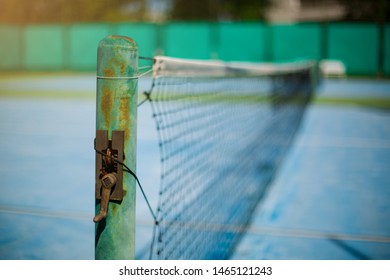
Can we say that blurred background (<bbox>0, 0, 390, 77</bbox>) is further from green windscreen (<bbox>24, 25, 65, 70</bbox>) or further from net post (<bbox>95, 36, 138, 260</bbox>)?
net post (<bbox>95, 36, 138, 260</bbox>)

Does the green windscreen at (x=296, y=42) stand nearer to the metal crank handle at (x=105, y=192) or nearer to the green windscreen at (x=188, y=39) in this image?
the green windscreen at (x=188, y=39)

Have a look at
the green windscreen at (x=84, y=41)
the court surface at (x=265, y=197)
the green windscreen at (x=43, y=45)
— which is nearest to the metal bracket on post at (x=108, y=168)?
the court surface at (x=265, y=197)

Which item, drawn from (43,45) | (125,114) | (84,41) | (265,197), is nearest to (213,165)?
(265,197)

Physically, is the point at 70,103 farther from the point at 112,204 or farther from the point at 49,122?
the point at 112,204

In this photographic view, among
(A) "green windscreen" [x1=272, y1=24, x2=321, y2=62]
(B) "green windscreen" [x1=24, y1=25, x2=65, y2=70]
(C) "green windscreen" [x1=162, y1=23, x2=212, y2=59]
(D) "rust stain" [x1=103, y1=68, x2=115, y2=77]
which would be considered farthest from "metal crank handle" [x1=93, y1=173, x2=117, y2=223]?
(B) "green windscreen" [x1=24, y1=25, x2=65, y2=70]

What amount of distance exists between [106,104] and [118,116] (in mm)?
48

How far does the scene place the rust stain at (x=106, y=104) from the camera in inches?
61.6

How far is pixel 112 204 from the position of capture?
1.59m

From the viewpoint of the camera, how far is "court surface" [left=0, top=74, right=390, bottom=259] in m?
3.58

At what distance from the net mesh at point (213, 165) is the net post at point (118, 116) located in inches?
22.4

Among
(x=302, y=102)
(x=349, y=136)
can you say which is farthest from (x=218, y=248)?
(x=302, y=102)

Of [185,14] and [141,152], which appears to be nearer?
[141,152]

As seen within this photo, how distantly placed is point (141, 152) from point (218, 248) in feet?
12.1
